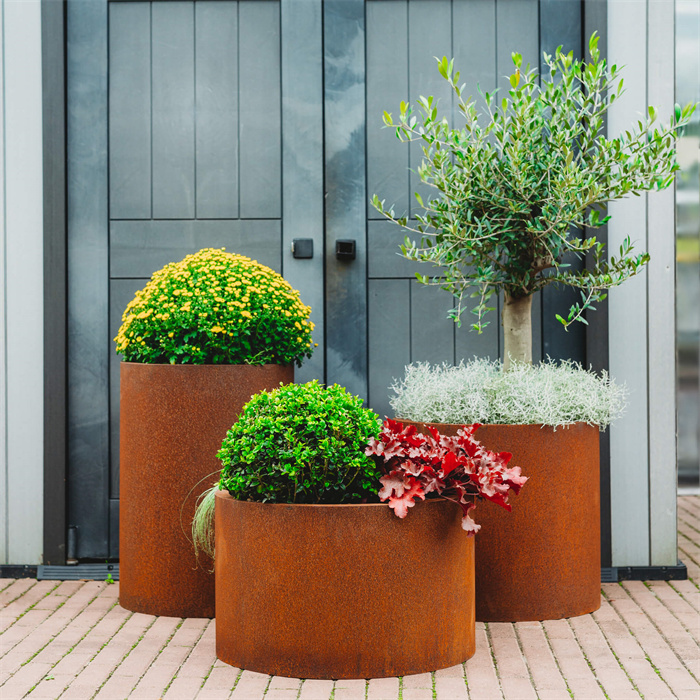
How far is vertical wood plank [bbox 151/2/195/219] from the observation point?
4688mm

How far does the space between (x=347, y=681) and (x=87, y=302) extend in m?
2.68

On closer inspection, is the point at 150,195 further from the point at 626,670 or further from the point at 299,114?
the point at 626,670

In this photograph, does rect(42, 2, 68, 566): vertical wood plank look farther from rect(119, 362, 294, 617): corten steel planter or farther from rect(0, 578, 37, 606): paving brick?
rect(119, 362, 294, 617): corten steel planter

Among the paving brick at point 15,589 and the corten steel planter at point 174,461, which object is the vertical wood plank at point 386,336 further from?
the paving brick at point 15,589

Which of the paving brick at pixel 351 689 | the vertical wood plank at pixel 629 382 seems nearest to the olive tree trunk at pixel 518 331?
the vertical wood plank at pixel 629 382

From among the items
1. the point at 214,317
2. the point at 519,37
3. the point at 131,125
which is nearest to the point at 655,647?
the point at 214,317

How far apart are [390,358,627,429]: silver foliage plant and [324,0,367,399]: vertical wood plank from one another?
703 mm

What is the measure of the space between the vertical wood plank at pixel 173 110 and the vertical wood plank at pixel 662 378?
2630mm

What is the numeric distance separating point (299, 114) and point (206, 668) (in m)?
2.97

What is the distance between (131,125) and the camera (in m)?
4.70

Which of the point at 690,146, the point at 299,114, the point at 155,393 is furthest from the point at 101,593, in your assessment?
the point at 690,146

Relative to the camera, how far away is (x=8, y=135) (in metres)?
4.59

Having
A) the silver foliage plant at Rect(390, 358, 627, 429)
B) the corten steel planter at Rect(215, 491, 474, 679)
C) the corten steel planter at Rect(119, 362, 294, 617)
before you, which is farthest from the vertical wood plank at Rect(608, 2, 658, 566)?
the corten steel planter at Rect(119, 362, 294, 617)

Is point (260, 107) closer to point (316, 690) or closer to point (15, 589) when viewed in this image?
point (15, 589)
